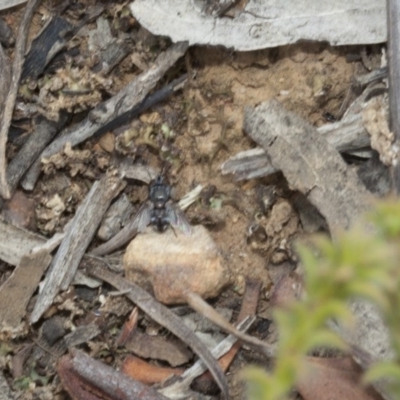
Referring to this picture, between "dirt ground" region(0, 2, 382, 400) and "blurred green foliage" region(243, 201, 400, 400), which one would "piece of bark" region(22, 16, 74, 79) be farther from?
"blurred green foliage" region(243, 201, 400, 400)

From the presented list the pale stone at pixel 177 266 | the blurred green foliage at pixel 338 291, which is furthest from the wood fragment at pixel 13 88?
the blurred green foliage at pixel 338 291

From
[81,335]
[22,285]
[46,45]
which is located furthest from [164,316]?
[46,45]

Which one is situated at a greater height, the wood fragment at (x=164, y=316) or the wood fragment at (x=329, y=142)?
the wood fragment at (x=329, y=142)

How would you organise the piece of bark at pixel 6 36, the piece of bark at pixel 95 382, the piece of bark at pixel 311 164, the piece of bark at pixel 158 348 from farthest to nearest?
the piece of bark at pixel 6 36, the piece of bark at pixel 158 348, the piece of bark at pixel 95 382, the piece of bark at pixel 311 164

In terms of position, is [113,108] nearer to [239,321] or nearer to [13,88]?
[13,88]

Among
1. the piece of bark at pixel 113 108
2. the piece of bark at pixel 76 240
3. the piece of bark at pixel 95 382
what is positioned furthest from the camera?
the piece of bark at pixel 113 108

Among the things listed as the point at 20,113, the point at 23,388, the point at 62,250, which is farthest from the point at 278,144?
the point at 23,388

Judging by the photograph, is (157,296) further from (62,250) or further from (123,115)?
(123,115)

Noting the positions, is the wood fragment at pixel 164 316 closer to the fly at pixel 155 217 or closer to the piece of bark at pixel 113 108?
the fly at pixel 155 217
